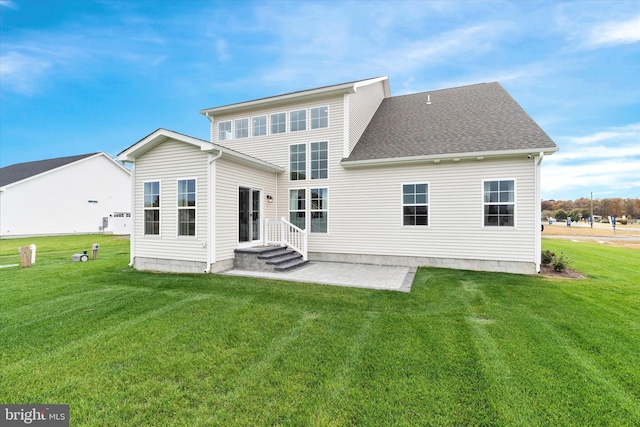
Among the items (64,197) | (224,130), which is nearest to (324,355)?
(224,130)

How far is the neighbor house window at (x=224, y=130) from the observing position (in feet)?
37.1

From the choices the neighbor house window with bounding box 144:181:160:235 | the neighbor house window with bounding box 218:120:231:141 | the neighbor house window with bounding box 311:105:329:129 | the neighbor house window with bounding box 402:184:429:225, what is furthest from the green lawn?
the neighbor house window with bounding box 218:120:231:141

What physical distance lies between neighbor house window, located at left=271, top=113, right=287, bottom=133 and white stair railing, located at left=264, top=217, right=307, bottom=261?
366 centimetres

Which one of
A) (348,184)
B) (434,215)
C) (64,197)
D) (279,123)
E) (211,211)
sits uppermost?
(279,123)

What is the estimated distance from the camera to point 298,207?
1024 cm

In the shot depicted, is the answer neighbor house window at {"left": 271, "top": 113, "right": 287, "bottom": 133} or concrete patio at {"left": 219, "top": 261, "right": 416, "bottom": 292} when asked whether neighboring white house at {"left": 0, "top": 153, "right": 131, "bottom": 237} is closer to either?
neighbor house window at {"left": 271, "top": 113, "right": 287, "bottom": 133}

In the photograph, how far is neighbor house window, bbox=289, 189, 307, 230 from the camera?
1018 centimetres

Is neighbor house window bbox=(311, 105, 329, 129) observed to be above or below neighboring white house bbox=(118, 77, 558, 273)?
above

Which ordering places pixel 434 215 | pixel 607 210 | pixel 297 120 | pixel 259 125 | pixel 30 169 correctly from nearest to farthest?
1. pixel 434 215
2. pixel 297 120
3. pixel 259 125
4. pixel 30 169
5. pixel 607 210

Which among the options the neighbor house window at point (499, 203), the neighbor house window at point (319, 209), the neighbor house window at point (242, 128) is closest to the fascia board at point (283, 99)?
the neighbor house window at point (242, 128)

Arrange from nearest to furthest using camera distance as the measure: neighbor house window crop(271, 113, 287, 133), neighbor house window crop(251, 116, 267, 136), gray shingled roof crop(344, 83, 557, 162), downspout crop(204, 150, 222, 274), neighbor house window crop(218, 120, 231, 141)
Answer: downspout crop(204, 150, 222, 274)
gray shingled roof crop(344, 83, 557, 162)
neighbor house window crop(271, 113, 287, 133)
neighbor house window crop(251, 116, 267, 136)
neighbor house window crop(218, 120, 231, 141)

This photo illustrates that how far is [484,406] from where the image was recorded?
2342 millimetres

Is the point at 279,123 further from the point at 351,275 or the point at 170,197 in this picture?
the point at 351,275

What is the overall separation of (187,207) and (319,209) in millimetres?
4521
